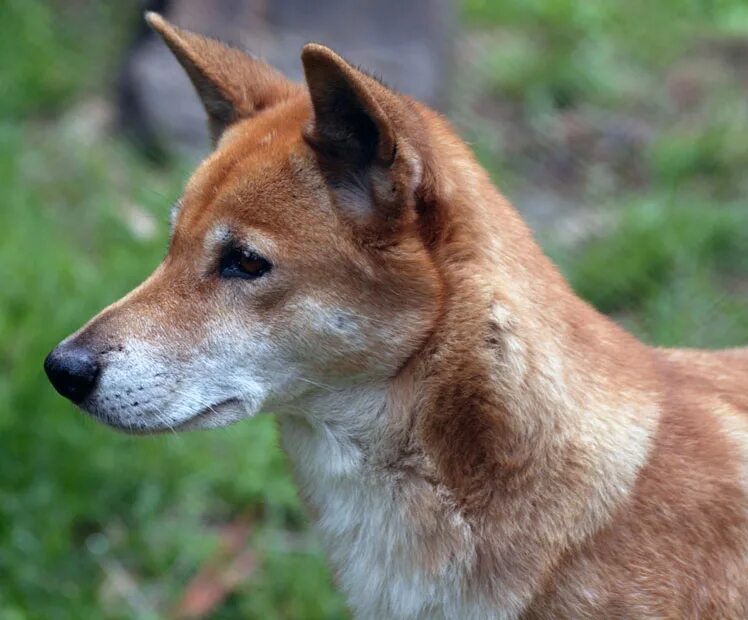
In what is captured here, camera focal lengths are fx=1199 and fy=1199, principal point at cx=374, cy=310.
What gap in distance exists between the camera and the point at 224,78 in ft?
10.9

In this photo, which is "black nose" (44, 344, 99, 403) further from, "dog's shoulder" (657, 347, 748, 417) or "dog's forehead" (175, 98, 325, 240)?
"dog's shoulder" (657, 347, 748, 417)

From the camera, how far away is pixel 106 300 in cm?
517

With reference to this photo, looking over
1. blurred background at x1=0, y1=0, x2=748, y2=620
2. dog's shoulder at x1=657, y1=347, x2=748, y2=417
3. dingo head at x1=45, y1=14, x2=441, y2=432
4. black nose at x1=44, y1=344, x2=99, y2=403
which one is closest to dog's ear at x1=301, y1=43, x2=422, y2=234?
dingo head at x1=45, y1=14, x2=441, y2=432

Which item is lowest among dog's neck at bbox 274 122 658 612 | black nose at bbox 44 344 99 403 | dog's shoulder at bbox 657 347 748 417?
black nose at bbox 44 344 99 403

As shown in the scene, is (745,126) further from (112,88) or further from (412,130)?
(412,130)

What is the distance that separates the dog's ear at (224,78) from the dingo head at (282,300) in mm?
428

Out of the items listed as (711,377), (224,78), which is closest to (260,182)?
(224,78)

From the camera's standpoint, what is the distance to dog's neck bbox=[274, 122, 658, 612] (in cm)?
279

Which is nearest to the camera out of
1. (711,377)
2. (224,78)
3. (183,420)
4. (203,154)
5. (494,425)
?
(494,425)

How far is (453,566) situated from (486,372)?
0.48 meters

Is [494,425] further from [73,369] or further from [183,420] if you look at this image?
[73,369]

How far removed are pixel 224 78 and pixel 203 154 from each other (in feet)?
11.3

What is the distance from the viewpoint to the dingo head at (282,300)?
283cm

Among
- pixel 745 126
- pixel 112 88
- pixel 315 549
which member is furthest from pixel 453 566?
pixel 112 88
